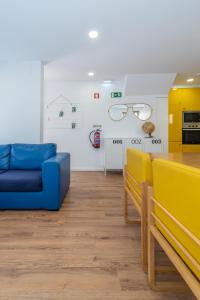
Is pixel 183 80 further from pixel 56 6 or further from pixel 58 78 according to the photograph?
pixel 56 6

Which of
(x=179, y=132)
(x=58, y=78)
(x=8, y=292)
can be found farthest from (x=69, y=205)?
(x=179, y=132)

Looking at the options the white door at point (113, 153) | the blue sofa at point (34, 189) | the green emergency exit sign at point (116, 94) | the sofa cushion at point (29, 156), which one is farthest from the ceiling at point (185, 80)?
the blue sofa at point (34, 189)

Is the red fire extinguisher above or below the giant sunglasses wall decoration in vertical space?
below

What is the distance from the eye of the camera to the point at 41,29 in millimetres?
2756

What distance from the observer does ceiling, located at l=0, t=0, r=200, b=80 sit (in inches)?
88.4

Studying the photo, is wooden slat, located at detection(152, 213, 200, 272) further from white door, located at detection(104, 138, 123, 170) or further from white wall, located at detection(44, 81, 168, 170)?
white wall, located at detection(44, 81, 168, 170)

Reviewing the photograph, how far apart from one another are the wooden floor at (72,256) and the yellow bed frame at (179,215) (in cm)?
45

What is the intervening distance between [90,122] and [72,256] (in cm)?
423

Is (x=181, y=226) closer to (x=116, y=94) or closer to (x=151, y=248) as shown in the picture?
(x=151, y=248)

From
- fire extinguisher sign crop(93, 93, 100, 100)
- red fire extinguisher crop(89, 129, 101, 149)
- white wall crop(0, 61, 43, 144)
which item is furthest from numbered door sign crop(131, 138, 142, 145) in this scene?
white wall crop(0, 61, 43, 144)

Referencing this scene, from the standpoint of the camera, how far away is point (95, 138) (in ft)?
18.0

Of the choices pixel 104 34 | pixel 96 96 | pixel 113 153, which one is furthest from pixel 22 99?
pixel 113 153

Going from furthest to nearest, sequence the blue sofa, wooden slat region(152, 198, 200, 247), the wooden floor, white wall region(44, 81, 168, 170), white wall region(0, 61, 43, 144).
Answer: white wall region(44, 81, 168, 170) < white wall region(0, 61, 43, 144) < the blue sofa < the wooden floor < wooden slat region(152, 198, 200, 247)

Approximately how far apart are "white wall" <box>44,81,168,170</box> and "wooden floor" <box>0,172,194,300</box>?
287cm
